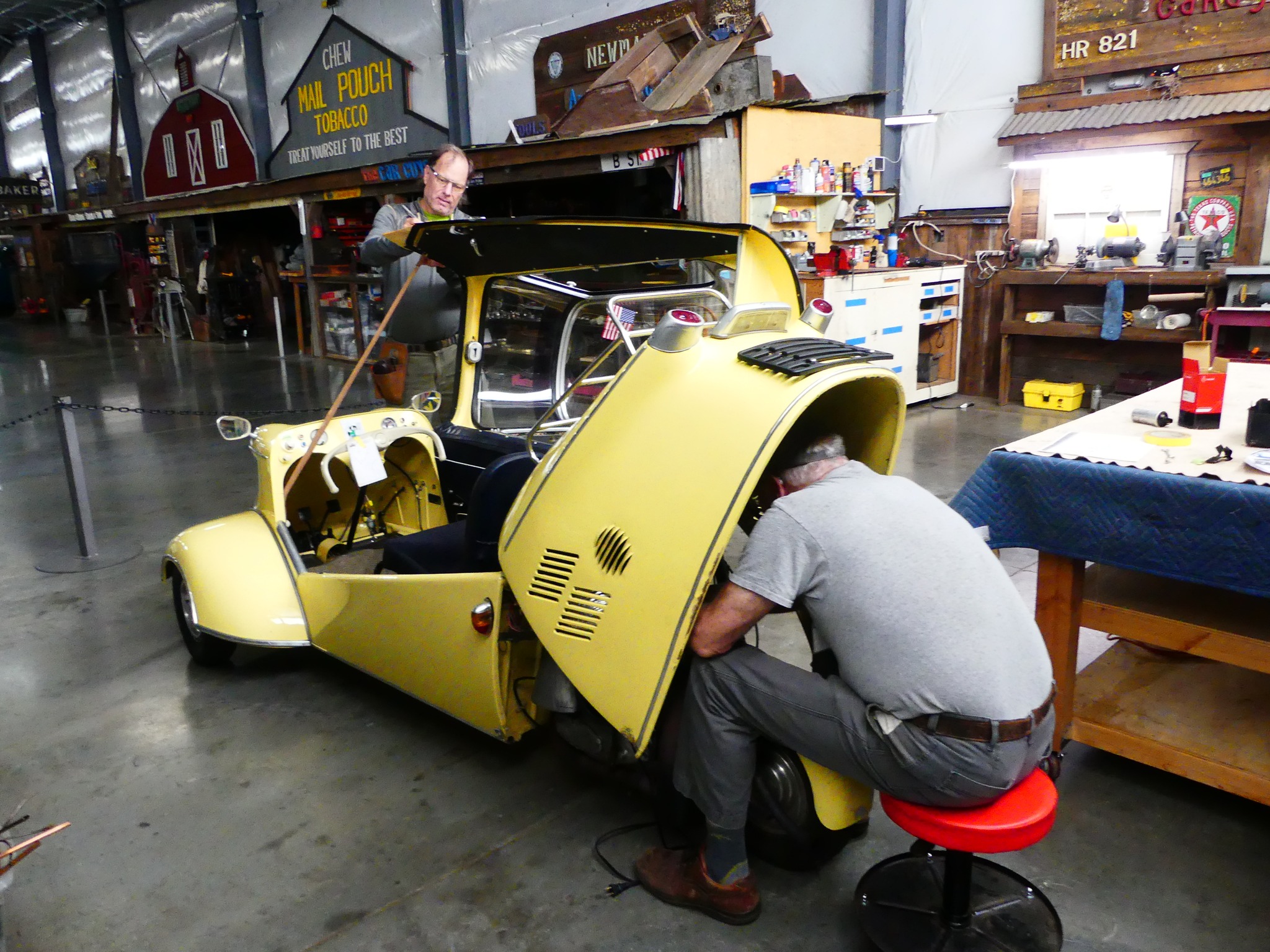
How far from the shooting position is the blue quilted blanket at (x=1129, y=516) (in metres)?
2.28

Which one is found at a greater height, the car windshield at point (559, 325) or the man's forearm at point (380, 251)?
the man's forearm at point (380, 251)

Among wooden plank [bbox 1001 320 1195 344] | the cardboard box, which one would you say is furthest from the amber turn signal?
wooden plank [bbox 1001 320 1195 344]

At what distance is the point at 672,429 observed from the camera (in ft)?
7.01

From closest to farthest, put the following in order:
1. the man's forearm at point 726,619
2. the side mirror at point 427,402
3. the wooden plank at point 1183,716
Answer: the man's forearm at point 726,619, the wooden plank at point 1183,716, the side mirror at point 427,402

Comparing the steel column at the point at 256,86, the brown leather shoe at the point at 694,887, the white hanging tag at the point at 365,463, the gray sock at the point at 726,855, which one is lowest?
the brown leather shoe at the point at 694,887

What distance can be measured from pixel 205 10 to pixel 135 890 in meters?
19.2

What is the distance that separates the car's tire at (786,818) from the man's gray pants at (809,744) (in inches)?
3.0

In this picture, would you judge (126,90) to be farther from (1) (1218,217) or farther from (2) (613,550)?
(2) (613,550)

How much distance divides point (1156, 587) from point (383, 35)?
1429 cm

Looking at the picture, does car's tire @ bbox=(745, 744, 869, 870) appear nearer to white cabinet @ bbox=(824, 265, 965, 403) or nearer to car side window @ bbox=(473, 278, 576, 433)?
car side window @ bbox=(473, 278, 576, 433)

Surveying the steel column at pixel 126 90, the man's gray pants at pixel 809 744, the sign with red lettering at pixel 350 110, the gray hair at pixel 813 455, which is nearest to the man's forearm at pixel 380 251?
the gray hair at pixel 813 455

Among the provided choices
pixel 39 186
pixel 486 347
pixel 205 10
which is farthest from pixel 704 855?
pixel 39 186

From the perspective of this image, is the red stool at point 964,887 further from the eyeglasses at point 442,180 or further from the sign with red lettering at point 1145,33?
the sign with red lettering at point 1145,33

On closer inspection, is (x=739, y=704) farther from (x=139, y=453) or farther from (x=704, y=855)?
(x=139, y=453)
